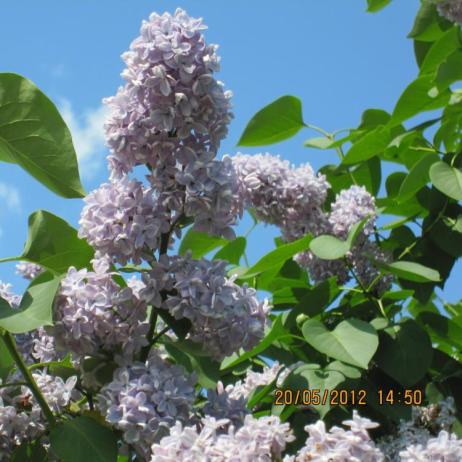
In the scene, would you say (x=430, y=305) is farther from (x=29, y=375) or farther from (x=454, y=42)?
(x=29, y=375)

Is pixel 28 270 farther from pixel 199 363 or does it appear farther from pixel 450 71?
pixel 450 71

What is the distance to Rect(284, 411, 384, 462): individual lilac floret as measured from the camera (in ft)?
3.67

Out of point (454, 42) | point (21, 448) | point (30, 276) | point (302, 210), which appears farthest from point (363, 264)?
point (21, 448)

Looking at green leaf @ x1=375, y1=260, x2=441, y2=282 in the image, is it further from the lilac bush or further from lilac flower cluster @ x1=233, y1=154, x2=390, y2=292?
lilac flower cluster @ x1=233, y1=154, x2=390, y2=292

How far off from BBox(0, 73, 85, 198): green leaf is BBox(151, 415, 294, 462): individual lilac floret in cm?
50

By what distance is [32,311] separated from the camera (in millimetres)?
1368

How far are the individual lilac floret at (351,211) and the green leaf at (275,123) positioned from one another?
28cm

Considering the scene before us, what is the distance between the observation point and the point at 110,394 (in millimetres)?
1392

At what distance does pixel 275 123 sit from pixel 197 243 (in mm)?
618

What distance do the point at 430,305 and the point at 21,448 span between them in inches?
54.5

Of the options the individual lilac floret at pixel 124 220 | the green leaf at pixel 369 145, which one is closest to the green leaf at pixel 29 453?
the individual lilac floret at pixel 124 220

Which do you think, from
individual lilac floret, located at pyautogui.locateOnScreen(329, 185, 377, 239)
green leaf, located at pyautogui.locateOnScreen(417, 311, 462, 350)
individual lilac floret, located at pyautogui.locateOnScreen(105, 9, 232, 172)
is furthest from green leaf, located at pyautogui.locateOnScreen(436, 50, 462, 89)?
individual lilac floret, located at pyautogui.locateOnScreen(105, 9, 232, 172)

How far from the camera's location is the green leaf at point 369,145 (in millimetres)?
2355

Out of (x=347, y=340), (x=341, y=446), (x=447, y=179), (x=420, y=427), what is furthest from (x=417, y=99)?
(x=341, y=446)
